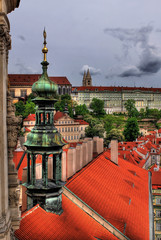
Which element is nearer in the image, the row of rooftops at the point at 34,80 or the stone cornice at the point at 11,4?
the stone cornice at the point at 11,4

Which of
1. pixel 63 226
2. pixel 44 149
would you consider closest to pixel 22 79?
pixel 44 149

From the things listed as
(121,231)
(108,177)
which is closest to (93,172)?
(108,177)

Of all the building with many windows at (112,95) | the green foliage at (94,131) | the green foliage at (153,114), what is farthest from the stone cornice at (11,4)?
the building with many windows at (112,95)

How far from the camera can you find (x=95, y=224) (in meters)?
11.2

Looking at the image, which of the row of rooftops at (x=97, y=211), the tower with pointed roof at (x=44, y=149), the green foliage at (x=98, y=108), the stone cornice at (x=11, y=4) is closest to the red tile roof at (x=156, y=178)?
the row of rooftops at (x=97, y=211)

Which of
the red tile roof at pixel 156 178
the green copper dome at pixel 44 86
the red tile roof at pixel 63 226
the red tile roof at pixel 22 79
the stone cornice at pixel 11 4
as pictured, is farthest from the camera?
the red tile roof at pixel 22 79

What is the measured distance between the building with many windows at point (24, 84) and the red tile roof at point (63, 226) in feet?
396

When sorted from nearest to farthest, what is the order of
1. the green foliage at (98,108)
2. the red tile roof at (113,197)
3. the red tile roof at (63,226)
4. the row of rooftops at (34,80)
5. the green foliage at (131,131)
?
the red tile roof at (63,226), the red tile roof at (113,197), the green foliage at (131,131), the row of rooftops at (34,80), the green foliage at (98,108)

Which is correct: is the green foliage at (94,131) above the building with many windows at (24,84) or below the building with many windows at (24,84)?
below

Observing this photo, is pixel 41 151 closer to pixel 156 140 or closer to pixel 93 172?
pixel 93 172

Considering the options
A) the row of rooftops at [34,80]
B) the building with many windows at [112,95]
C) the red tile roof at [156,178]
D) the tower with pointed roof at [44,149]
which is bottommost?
the red tile roof at [156,178]

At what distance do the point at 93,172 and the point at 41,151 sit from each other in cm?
657

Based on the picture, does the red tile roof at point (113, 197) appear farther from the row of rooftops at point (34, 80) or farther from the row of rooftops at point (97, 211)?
the row of rooftops at point (34, 80)

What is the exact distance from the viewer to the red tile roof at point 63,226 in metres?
8.47
